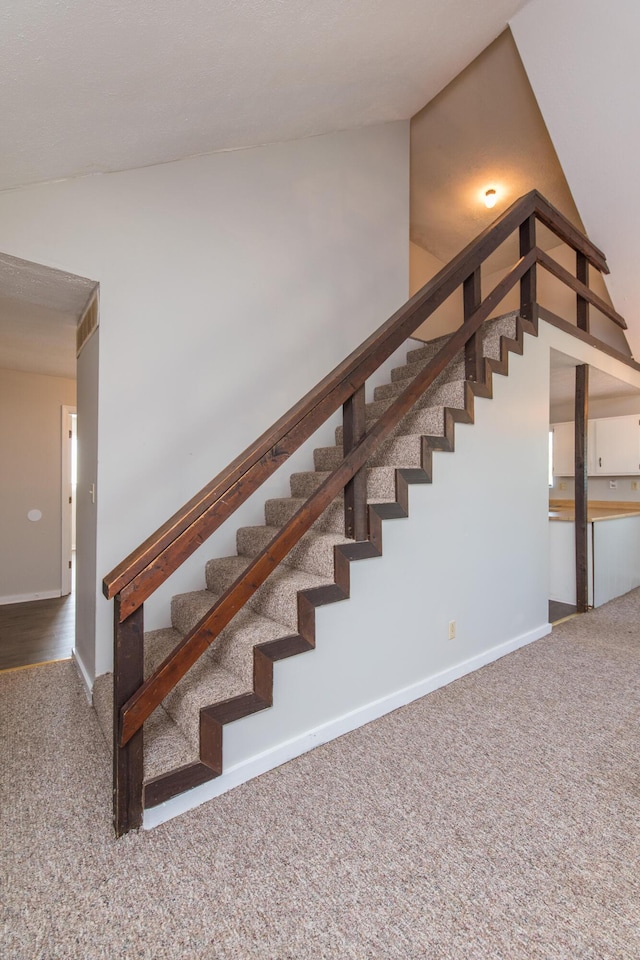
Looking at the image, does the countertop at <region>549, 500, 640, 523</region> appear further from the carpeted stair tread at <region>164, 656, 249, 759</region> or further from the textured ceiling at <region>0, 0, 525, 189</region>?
the textured ceiling at <region>0, 0, 525, 189</region>

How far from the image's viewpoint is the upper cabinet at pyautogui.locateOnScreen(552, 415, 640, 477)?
4941 mm

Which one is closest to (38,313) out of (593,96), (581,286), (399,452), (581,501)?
(399,452)

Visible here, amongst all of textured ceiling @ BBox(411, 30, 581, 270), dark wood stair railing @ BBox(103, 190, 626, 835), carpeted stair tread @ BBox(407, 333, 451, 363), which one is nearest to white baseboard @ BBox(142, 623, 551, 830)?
dark wood stair railing @ BBox(103, 190, 626, 835)

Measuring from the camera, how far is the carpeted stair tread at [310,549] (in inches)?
82.8

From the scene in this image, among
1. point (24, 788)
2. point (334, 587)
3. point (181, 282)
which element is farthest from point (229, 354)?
point (24, 788)

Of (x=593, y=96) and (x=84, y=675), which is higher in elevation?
(x=593, y=96)

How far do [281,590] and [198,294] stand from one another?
1.83 m

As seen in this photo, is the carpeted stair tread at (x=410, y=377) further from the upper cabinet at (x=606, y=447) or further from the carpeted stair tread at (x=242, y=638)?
the upper cabinet at (x=606, y=447)

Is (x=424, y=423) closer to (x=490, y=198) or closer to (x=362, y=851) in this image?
(x=362, y=851)

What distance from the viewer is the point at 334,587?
1.95 meters

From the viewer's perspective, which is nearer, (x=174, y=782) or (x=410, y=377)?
(x=174, y=782)

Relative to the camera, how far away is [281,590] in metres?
2.05

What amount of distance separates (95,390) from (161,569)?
1460 mm

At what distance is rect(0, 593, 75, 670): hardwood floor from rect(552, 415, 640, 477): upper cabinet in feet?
17.6
